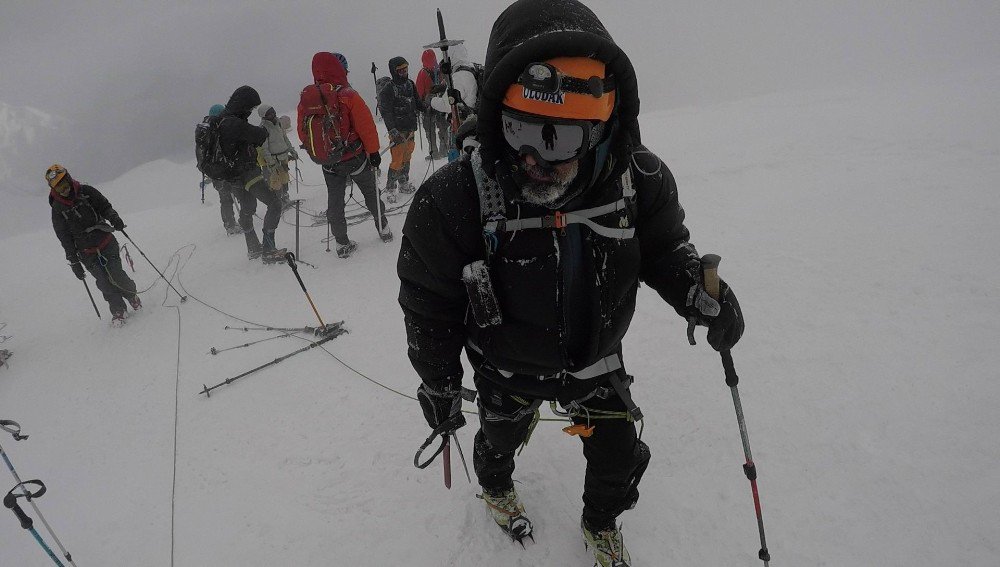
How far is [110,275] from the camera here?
679 centimetres

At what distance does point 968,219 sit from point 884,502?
4147mm

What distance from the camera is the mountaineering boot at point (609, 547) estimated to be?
2.49m

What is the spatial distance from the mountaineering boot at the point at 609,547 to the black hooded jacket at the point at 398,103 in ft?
26.8

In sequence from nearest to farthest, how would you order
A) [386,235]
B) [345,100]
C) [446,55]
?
[446,55]
[345,100]
[386,235]

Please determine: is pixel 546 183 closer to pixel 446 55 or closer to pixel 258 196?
pixel 446 55

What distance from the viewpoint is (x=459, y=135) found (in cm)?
228

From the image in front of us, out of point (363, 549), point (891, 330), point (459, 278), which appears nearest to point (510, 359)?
point (459, 278)

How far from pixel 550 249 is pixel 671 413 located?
2327 mm

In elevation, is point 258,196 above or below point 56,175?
below

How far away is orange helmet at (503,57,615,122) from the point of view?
1.49 meters

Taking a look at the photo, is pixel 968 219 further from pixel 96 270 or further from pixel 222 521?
pixel 96 270

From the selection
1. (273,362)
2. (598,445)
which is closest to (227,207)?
(273,362)

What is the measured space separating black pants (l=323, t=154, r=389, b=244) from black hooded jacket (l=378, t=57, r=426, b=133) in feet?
7.93

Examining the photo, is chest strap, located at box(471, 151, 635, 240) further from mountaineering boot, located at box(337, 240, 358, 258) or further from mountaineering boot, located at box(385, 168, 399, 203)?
mountaineering boot, located at box(385, 168, 399, 203)
